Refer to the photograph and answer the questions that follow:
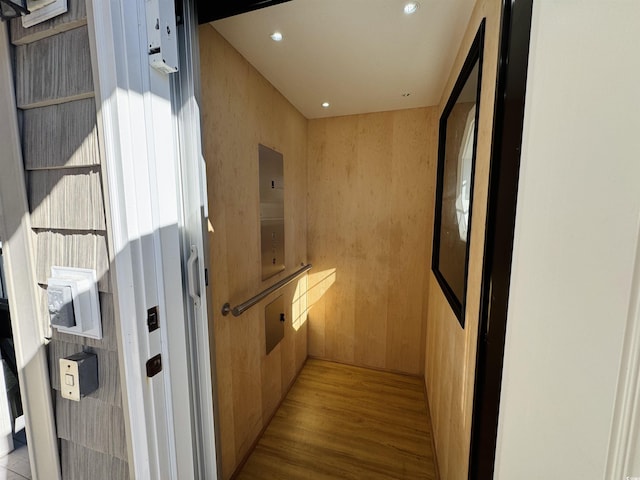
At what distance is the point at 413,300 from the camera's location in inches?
91.6

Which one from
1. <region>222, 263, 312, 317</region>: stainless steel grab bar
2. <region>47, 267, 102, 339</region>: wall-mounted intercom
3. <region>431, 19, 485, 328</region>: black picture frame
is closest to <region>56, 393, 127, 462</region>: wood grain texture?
<region>47, 267, 102, 339</region>: wall-mounted intercom

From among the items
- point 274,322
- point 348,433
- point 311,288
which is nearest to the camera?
point 348,433

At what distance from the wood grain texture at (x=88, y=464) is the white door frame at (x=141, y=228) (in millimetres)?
104

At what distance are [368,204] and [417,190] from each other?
0.46m

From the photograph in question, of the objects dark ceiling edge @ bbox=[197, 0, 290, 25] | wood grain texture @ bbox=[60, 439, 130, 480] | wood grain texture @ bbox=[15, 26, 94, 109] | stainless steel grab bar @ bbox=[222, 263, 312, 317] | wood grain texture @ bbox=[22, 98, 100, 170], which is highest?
dark ceiling edge @ bbox=[197, 0, 290, 25]

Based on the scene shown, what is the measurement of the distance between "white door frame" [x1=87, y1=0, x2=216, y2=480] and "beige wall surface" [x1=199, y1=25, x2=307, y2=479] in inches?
19.2

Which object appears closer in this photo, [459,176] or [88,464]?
[88,464]

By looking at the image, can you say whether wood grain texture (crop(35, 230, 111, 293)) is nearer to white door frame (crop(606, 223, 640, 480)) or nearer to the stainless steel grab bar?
the stainless steel grab bar

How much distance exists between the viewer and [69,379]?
635 millimetres

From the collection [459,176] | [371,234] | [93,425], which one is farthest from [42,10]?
[371,234]

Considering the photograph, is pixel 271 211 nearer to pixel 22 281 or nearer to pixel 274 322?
pixel 274 322

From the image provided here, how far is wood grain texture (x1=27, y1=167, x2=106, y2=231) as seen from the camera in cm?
60

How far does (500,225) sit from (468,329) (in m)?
0.52

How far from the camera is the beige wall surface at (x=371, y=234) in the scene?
2.22 m
